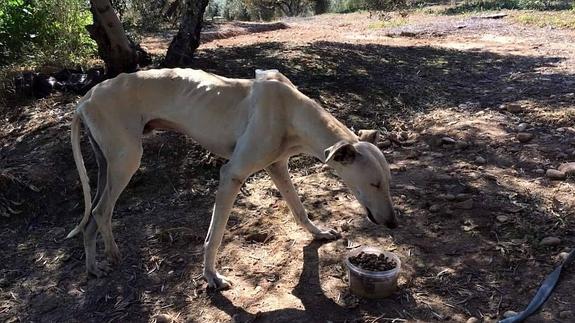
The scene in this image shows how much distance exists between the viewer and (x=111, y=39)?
21.9 feet

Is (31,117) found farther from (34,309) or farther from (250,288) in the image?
(250,288)

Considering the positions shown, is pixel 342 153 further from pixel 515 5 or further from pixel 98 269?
pixel 515 5

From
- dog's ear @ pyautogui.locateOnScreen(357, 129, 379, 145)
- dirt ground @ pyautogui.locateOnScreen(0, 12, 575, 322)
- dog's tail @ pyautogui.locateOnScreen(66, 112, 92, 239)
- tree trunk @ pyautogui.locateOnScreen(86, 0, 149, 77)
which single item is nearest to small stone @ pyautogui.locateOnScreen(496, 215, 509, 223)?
dirt ground @ pyautogui.locateOnScreen(0, 12, 575, 322)

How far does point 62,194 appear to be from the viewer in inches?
195

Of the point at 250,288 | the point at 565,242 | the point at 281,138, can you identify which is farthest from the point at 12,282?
the point at 565,242

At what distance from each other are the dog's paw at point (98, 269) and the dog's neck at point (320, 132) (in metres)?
1.72

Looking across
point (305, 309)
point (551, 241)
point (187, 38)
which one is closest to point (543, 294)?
point (551, 241)

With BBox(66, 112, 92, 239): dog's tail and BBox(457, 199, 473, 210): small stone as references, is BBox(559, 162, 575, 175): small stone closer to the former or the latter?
BBox(457, 199, 473, 210): small stone

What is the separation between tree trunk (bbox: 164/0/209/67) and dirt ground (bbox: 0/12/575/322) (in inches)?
42.5

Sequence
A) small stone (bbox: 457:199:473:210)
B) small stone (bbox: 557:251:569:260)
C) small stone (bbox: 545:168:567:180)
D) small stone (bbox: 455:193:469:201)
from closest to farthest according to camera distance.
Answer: small stone (bbox: 557:251:569:260), small stone (bbox: 457:199:473:210), small stone (bbox: 455:193:469:201), small stone (bbox: 545:168:567:180)

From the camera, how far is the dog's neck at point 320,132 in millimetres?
3275

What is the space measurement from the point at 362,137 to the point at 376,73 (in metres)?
4.64

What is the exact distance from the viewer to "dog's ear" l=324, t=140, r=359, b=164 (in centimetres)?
299

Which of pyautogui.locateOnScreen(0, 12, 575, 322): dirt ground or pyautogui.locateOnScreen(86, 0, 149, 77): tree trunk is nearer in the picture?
pyautogui.locateOnScreen(0, 12, 575, 322): dirt ground
